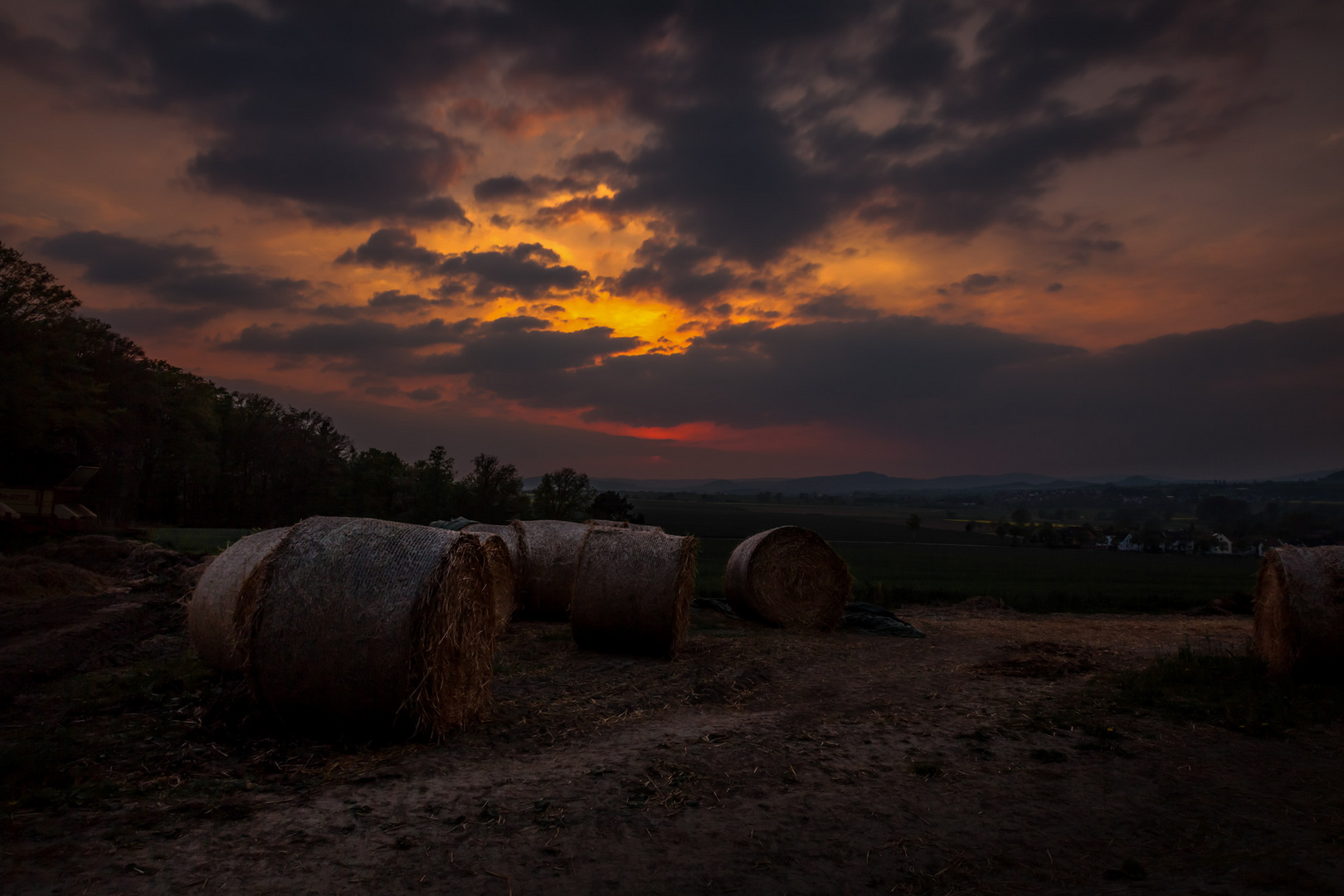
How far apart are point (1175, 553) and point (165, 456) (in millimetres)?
59397

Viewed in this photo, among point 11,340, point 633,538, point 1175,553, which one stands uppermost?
point 11,340

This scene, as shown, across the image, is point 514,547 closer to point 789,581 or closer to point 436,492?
point 789,581

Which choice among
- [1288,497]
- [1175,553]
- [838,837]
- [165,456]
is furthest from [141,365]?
[1288,497]

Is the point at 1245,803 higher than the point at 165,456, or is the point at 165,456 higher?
the point at 165,456

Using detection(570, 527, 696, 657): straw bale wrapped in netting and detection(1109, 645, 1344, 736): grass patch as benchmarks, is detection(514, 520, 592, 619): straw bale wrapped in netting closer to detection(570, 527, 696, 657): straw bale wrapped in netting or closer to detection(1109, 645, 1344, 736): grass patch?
detection(570, 527, 696, 657): straw bale wrapped in netting

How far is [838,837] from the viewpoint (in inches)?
177

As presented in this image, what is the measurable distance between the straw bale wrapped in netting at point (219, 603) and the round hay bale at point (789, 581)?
902cm

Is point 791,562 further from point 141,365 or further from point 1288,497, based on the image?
point 1288,497

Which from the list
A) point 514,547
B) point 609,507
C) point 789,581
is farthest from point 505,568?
point 609,507

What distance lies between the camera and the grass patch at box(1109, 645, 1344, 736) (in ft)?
24.2

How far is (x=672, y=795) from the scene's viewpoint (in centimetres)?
504

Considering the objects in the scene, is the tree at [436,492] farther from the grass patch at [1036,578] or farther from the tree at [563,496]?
the grass patch at [1036,578]

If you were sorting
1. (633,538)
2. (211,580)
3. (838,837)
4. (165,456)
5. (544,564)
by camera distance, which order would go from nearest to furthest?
(838,837) < (211,580) < (633,538) < (544,564) < (165,456)

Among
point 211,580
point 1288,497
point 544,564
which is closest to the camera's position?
point 211,580
